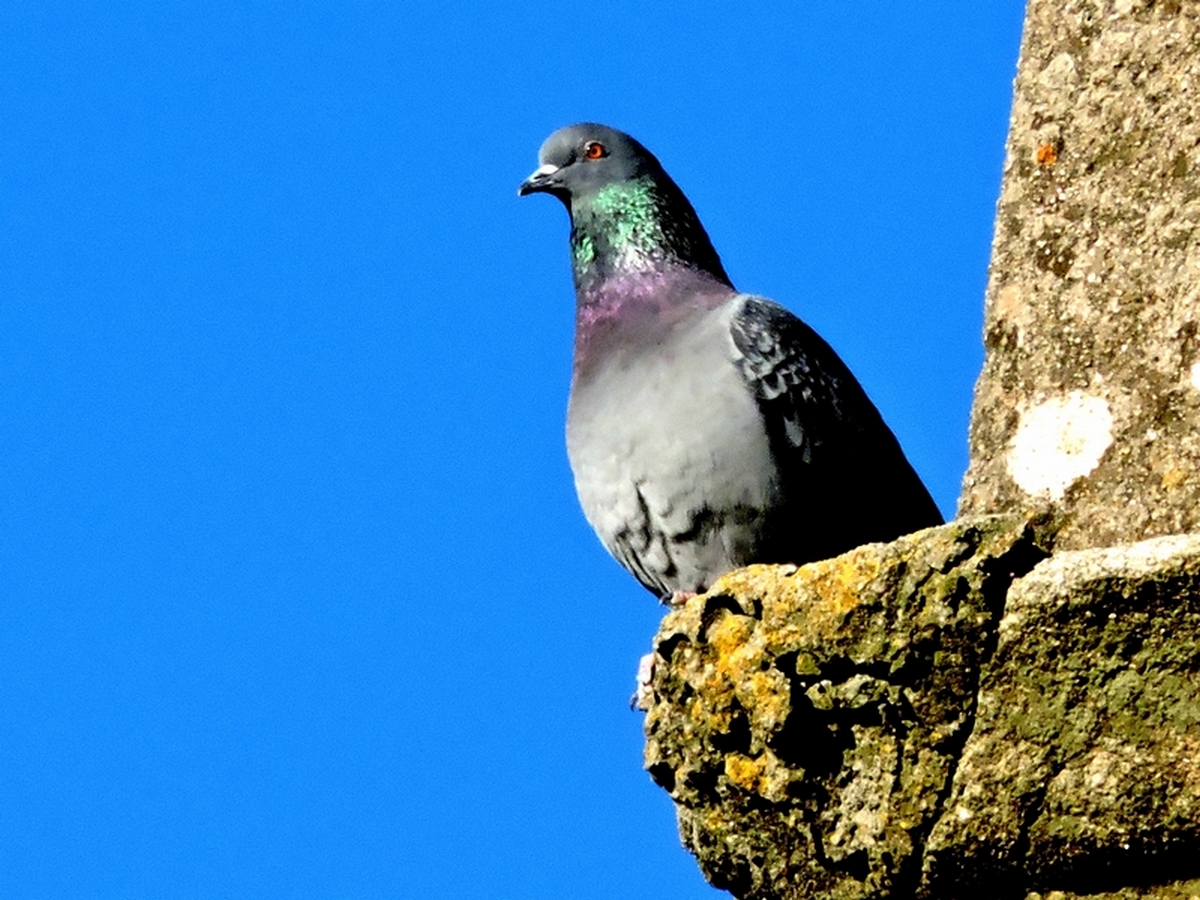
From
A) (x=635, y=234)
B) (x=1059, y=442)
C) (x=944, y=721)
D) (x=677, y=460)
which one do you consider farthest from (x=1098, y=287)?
(x=635, y=234)

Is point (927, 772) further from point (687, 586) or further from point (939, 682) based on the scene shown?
point (687, 586)

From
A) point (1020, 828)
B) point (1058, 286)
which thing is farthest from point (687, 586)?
point (1020, 828)

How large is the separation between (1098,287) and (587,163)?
382 cm

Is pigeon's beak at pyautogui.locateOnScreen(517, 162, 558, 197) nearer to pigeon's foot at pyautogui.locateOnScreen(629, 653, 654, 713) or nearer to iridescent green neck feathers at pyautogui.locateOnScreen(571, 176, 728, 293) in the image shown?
iridescent green neck feathers at pyautogui.locateOnScreen(571, 176, 728, 293)

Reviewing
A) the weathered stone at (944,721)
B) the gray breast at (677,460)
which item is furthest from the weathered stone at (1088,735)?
the gray breast at (677,460)

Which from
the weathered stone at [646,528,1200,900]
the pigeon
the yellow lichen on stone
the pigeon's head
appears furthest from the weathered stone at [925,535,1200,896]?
the pigeon's head

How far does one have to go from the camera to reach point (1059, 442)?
4.28 m

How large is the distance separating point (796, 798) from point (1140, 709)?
2.49ft

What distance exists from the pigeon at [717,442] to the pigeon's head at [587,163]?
2.01 ft

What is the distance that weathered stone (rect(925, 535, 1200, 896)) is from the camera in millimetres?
3557

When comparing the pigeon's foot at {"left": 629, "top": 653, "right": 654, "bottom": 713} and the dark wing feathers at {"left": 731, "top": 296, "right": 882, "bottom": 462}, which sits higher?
the dark wing feathers at {"left": 731, "top": 296, "right": 882, "bottom": 462}

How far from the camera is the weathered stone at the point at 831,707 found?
12.6ft

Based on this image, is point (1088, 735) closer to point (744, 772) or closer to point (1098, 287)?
point (744, 772)

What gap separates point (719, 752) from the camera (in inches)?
164
